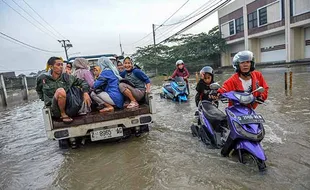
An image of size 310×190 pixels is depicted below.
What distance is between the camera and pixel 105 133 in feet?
15.4

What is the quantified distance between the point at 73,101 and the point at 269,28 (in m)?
27.0

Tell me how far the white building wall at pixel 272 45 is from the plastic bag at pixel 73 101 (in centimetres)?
2663

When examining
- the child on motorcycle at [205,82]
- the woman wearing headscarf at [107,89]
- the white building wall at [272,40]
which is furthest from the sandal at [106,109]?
the white building wall at [272,40]

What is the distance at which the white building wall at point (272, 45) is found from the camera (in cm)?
2633

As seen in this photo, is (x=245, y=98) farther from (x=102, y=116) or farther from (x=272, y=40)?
(x=272, y=40)

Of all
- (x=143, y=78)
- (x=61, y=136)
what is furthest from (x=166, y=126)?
(x=61, y=136)

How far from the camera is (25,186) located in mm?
3555

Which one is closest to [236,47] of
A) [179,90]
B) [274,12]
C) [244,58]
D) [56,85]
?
[274,12]

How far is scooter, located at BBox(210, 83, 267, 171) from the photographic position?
310 centimetres

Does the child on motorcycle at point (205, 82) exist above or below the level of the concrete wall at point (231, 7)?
below

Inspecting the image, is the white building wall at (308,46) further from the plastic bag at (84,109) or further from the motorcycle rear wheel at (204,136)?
the plastic bag at (84,109)

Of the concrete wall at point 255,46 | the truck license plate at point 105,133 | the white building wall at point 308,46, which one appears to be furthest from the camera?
the concrete wall at point 255,46

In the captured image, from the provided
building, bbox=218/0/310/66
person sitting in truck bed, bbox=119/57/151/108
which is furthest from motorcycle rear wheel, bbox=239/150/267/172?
building, bbox=218/0/310/66

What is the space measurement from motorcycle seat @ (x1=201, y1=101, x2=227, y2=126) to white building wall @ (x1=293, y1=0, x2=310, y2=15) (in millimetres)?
23140
